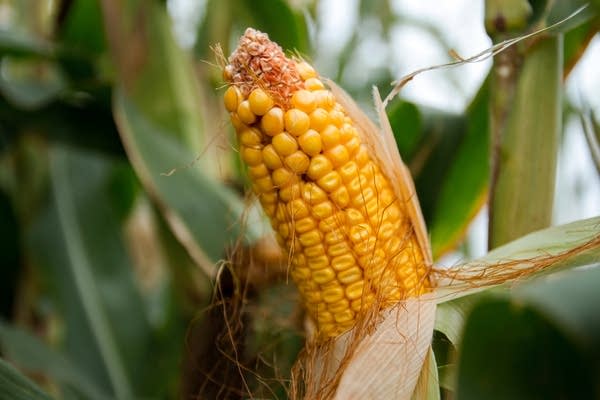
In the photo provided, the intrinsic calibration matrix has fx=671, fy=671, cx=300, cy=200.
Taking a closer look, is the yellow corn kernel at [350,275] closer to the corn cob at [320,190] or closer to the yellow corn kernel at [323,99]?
the corn cob at [320,190]

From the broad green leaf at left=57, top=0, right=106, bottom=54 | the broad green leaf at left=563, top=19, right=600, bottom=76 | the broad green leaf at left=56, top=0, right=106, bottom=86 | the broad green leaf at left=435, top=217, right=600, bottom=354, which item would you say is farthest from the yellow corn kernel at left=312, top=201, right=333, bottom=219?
the broad green leaf at left=57, top=0, right=106, bottom=54

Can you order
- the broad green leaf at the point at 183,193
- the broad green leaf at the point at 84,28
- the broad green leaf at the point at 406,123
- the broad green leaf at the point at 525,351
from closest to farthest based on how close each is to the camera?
the broad green leaf at the point at 525,351, the broad green leaf at the point at 406,123, the broad green leaf at the point at 183,193, the broad green leaf at the point at 84,28

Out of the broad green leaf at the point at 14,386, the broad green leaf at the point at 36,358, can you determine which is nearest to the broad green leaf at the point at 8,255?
the broad green leaf at the point at 36,358

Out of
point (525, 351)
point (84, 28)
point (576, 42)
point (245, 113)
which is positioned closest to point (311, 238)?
point (245, 113)

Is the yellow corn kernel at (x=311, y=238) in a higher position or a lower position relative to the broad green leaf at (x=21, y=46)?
lower

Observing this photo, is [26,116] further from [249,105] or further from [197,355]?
[249,105]

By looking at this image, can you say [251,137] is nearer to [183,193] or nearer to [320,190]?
[320,190]

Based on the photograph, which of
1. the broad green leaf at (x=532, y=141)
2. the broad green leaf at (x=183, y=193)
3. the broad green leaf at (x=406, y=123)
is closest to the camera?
the broad green leaf at (x=532, y=141)

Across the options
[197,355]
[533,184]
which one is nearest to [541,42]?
[533,184]
